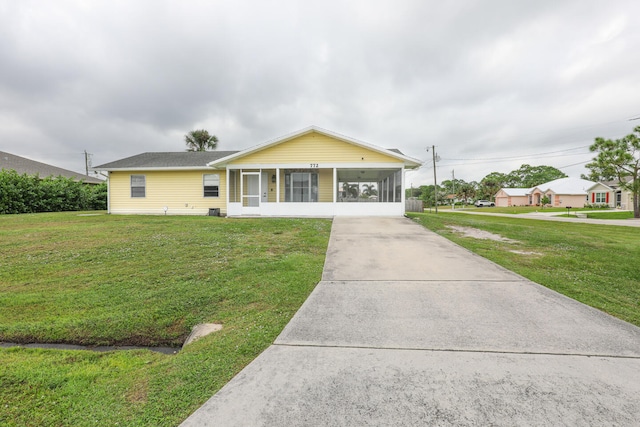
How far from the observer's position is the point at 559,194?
154 ft

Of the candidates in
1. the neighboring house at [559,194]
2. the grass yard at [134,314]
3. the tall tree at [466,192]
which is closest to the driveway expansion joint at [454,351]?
the grass yard at [134,314]

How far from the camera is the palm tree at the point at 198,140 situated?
3450 cm

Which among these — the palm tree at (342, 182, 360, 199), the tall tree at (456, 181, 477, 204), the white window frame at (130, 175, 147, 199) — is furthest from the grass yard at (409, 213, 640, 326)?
the tall tree at (456, 181, 477, 204)

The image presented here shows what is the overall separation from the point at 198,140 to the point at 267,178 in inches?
925

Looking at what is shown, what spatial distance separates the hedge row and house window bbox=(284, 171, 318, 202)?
1749 cm

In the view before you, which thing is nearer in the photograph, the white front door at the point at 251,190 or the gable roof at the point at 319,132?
the gable roof at the point at 319,132

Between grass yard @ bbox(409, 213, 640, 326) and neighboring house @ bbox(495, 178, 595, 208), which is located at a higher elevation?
neighboring house @ bbox(495, 178, 595, 208)

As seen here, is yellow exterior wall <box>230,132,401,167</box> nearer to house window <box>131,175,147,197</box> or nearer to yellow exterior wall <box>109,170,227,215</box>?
yellow exterior wall <box>109,170,227,215</box>

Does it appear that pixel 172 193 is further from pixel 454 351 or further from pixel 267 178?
pixel 454 351

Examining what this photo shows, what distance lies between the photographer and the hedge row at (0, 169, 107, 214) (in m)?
17.3

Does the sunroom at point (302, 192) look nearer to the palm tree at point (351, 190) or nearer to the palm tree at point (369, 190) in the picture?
the palm tree at point (351, 190)

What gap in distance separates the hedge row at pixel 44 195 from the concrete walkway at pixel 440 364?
2346 centimetres

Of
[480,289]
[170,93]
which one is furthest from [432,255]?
[170,93]

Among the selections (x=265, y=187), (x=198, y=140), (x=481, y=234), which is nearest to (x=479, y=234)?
(x=481, y=234)
